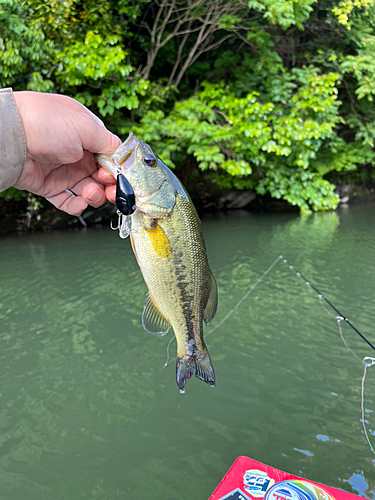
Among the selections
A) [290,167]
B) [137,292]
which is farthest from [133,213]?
[290,167]

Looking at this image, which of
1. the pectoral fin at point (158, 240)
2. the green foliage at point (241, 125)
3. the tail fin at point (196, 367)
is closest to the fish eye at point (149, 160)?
the pectoral fin at point (158, 240)

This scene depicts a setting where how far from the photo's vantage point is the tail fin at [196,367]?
1.77m

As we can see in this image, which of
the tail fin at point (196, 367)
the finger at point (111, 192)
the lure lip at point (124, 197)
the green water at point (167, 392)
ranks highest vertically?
the lure lip at point (124, 197)

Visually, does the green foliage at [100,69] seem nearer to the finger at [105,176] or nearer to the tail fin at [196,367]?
the finger at [105,176]

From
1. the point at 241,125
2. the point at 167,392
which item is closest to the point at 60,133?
the point at 167,392

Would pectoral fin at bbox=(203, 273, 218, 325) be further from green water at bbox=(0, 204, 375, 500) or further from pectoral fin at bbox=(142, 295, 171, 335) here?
green water at bbox=(0, 204, 375, 500)

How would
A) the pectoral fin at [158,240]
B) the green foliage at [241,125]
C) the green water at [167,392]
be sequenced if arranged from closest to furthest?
the pectoral fin at [158,240]
the green water at [167,392]
the green foliage at [241,125]

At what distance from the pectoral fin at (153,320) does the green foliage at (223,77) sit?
30.3 feet

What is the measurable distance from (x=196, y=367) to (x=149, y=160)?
92 cm

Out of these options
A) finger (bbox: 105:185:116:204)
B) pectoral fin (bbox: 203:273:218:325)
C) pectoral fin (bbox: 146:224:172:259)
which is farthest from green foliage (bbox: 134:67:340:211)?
pectoral fin (bbox: 146:224:172:259)

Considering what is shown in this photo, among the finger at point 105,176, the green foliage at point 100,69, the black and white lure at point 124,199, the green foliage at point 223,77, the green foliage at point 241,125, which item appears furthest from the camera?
the green foliage at point 241,125

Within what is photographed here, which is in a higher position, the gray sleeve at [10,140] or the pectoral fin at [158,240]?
the gray sleeve at [10,140]

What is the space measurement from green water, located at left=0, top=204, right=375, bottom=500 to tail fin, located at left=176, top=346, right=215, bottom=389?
164 centimetres

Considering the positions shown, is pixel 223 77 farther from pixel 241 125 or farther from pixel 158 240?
pixel 158 240
